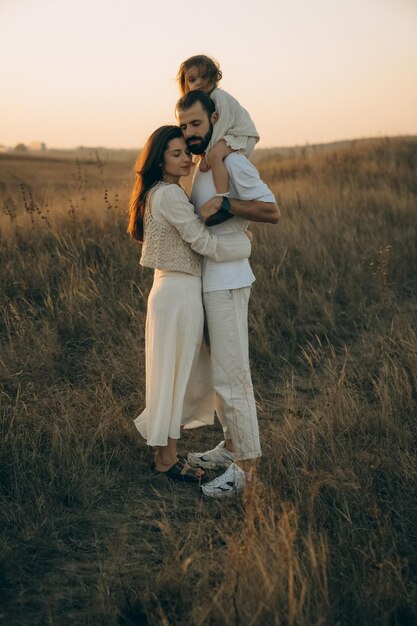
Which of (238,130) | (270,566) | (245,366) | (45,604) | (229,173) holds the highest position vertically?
(238,130)

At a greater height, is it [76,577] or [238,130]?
[238,130]

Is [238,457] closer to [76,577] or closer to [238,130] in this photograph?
[76,577]

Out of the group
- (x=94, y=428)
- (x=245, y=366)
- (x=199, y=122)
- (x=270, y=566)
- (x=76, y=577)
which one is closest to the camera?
(x=270, y=566)

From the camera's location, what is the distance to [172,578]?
2766 mm

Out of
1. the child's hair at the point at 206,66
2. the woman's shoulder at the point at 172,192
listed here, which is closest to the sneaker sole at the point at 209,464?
the woman's shoulder at the point at 172,192

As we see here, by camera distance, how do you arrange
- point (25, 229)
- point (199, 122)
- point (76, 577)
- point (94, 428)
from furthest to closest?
1. point (25, 229)
2. point (94, 428)
3. point (199, 122)
4. point (76, 577)

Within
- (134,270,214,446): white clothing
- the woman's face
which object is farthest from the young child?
(134,270,214,446): white clothing

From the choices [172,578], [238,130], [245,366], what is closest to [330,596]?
[172,578]

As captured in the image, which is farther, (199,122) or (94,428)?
(94,428)

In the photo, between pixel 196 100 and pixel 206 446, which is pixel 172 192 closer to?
pixel 196 100

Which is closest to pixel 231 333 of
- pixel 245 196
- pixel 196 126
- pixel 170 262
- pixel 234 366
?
pixel 234 366

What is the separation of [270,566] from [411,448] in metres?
1.61

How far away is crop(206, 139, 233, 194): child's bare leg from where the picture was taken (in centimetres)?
364

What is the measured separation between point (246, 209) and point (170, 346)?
2.83 feet
